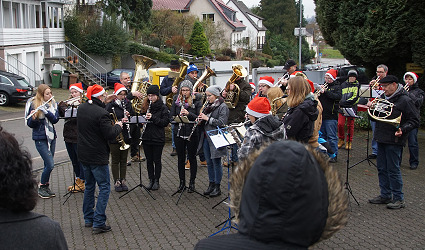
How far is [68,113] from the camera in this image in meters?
8.34

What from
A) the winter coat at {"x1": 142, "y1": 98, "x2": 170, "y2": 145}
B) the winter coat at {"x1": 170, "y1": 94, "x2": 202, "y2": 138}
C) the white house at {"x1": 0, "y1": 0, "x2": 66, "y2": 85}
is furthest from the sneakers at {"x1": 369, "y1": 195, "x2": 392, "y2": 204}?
the white house at {"x1": 0, "y1": 0, "x2": 66, "y2": 85}

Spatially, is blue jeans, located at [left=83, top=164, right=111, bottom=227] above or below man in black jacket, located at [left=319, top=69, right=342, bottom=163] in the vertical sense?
below

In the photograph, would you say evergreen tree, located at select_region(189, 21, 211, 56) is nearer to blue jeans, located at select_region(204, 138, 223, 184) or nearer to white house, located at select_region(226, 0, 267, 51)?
white house, located at select_region(226, 0, 267, 51)

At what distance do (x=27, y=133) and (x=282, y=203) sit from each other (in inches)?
627

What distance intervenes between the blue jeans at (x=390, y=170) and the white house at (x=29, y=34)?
83.1 feet

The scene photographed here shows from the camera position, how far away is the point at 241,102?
1007 centimetres

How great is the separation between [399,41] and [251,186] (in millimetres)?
13807

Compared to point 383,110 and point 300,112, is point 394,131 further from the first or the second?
point 300,112

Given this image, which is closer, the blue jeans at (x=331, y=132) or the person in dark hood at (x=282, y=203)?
the person in dark hood at (x=282, y=203)

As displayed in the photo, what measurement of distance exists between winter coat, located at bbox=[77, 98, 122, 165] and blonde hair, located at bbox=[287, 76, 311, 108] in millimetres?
2527

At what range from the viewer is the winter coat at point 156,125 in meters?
8.54

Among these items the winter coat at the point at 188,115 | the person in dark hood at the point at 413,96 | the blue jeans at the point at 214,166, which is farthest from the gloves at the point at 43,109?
the person in dark hood at the point at 413,96

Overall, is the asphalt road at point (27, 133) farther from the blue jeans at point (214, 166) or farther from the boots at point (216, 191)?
the boots at point (216, 191)

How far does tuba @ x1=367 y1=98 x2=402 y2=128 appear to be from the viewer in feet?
24.9
